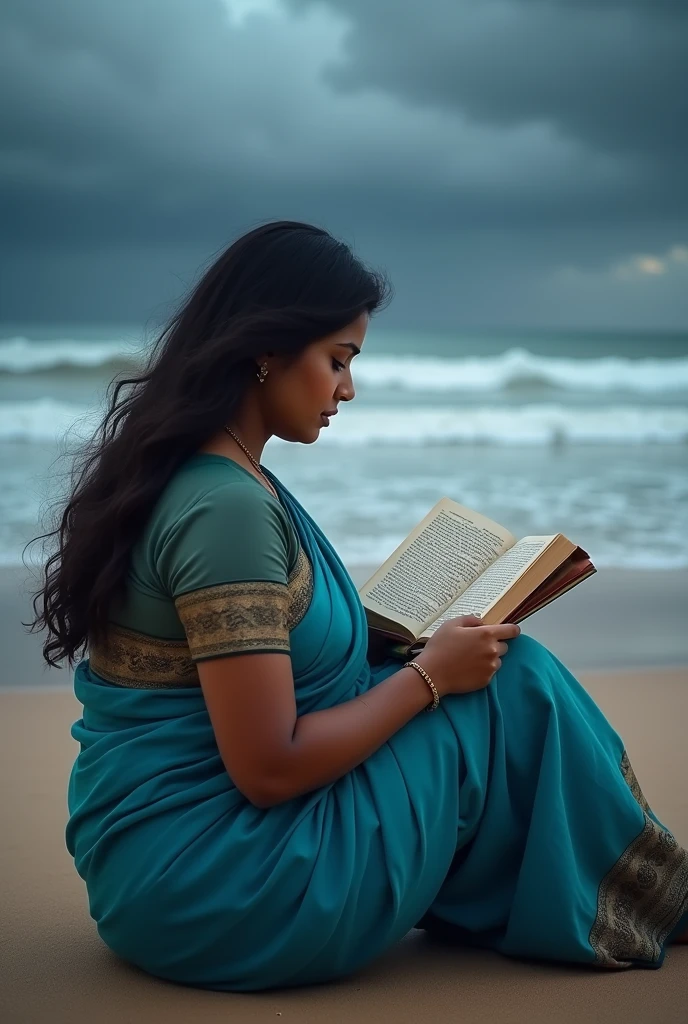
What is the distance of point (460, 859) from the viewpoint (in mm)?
1711

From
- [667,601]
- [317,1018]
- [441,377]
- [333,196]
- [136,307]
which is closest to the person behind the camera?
[317,1018]

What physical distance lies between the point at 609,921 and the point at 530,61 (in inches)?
651

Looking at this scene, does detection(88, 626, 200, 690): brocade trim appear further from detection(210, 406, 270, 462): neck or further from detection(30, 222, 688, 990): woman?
detection(210, 406, 270, 462): neck

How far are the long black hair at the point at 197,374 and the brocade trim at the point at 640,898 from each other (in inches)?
31.2

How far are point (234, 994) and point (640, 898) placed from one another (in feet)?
1.91

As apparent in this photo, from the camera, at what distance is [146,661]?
1616 millimetres

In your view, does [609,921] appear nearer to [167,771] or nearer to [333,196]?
[167,771]

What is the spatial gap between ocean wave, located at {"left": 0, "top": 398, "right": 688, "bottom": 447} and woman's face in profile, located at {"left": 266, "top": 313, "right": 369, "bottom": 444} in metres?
7.83

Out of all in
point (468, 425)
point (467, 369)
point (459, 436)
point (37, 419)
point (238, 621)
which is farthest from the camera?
point (467, 369)

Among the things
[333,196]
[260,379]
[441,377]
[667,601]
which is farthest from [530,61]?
[260,379]

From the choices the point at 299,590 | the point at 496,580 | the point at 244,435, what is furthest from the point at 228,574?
the point at 496,580

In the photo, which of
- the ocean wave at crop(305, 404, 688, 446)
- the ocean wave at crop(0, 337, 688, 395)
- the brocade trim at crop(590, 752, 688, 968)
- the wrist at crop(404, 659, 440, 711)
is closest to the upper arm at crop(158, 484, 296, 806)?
the wrist at crop(404, 659, 440, 711)

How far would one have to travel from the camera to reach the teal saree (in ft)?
5.09

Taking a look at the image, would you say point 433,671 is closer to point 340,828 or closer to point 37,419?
point 340,828
